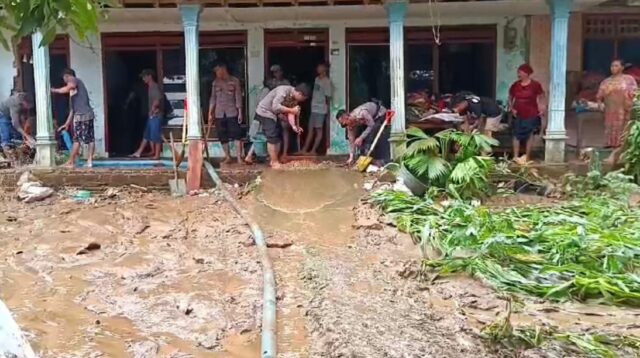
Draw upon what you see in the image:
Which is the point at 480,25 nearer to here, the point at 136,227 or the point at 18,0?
Answer: the point at 136,227

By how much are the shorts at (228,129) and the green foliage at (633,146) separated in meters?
5.93

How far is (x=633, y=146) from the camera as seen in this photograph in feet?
35.8

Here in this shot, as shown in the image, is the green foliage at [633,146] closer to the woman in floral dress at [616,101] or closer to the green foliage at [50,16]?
the woman in floral dress at [616,101]

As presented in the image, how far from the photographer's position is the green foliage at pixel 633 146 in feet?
35.6

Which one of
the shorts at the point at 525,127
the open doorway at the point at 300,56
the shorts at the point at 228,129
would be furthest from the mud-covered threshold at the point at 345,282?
the shorts at the point at 525,127

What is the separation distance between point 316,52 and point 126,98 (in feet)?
11.9

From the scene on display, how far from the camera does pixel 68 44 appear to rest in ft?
45.1

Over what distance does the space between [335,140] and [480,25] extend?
3219 mm

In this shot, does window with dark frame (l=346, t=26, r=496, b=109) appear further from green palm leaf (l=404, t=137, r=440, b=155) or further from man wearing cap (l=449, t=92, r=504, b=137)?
green palm leaf (l=404, t=137, r=440, b=155)

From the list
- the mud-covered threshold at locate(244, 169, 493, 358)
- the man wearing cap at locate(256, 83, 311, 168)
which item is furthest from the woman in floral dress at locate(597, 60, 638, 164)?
the man wearing cap at locate(256, 83, 311, 168)

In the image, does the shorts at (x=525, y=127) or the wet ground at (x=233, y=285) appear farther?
the shorts at (x=525, y=127)

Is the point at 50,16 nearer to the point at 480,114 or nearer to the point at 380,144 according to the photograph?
the point at 380,144

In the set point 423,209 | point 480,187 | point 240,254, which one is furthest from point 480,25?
point 240,254

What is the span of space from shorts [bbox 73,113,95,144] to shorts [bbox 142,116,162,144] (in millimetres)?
1189
